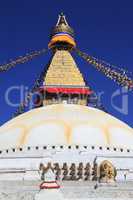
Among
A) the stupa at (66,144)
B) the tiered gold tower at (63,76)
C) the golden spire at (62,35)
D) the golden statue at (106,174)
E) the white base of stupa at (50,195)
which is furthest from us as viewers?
the golden spire at (62,35)

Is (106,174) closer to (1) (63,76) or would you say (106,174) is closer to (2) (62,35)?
(1) (63,76)

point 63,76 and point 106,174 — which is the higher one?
point 63,76

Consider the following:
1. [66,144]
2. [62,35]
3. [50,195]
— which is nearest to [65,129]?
[66,144]

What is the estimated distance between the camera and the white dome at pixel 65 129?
928 inches

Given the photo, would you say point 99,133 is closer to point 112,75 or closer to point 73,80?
point 112,75

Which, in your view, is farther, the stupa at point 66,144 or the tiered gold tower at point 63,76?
the tiered gold tower at point 63,76

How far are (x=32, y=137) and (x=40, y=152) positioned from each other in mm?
1300

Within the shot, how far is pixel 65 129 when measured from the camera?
24203 millimetres

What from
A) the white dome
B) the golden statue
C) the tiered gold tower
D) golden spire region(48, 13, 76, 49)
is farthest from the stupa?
golden spire region(48, 13, 76, 49)

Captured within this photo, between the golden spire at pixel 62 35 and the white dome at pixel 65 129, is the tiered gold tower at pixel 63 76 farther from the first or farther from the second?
the white dome at pixel 65 129

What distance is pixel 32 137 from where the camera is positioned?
2384cm

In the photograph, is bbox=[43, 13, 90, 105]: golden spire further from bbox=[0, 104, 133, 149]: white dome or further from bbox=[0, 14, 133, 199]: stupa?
bbox=[0, 104, 133, 149]: white dome

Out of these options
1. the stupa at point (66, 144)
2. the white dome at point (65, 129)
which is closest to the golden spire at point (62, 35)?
the stupa at point (66, 144)

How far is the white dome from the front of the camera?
77.3ft
